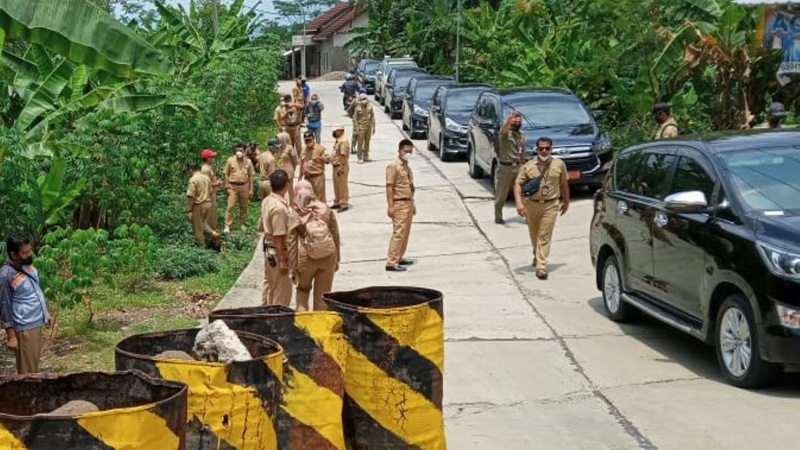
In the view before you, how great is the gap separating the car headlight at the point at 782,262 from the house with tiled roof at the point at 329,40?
2704 inches

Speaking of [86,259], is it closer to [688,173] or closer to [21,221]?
[21,221]

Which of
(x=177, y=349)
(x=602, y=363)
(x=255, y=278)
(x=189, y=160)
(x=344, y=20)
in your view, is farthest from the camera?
(x=344, y=20)

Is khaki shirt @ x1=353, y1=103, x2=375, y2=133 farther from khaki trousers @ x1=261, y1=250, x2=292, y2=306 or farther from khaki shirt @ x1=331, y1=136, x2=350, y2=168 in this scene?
khaki trousers @ x1=261, y1=250, x2=292, y2=306

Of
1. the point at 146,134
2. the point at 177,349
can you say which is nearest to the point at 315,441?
the point at 177,349

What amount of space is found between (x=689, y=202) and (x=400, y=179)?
5847 mm

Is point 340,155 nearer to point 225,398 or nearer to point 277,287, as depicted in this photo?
point 277,287

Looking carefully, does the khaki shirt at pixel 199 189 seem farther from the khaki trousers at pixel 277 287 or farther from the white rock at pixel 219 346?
the white rock at pixel 219 346

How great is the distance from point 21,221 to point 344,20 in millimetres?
74499

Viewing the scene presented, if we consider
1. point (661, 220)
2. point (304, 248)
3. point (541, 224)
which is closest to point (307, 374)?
point (304, 248)

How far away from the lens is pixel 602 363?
10.2 m

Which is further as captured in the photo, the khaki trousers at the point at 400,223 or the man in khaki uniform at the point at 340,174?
the man in khaki uniform at the point at 340,174

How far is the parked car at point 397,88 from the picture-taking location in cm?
3903

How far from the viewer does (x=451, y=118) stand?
26.6 meters

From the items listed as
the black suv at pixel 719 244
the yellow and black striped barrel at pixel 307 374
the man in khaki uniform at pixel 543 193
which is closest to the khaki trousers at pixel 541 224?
the man in khaki uniform at pixel 543 193
